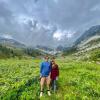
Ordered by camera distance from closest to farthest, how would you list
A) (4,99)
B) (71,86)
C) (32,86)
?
(4,99) < (32,86) < (71,86)

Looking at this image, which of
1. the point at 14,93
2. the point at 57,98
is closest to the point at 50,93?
the point at 57,98

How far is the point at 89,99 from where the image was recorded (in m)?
24.7

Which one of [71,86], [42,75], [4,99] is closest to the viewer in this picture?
[4,99]

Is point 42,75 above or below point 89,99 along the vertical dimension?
above

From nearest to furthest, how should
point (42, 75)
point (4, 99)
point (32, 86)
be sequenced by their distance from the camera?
point (4, 99) < point (42, 75) < point (32, 86)

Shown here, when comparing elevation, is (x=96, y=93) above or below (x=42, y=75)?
below

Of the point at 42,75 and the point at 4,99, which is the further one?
the point at 42,75

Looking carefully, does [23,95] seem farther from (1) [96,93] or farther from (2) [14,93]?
(1) [96,93]

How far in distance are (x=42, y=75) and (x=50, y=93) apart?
76.5 inches

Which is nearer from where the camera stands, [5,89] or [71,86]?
[5,89]

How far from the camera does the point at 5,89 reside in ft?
86.2

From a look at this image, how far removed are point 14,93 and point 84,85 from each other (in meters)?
8.12

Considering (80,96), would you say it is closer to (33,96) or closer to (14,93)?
(33,96)

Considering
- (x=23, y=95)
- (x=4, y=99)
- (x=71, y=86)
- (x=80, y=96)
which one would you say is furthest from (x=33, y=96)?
(x=71, y=86)
